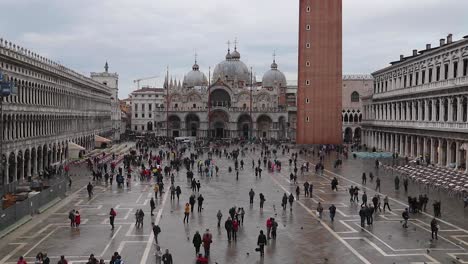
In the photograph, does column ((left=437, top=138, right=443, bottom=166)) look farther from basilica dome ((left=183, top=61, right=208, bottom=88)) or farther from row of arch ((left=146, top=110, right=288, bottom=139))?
basilica dome ((left=183, top=61, right=208, bottom=88))

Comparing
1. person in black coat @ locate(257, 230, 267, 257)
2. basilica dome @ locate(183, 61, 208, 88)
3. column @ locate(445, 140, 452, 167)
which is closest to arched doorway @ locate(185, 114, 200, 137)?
basilica dome @ locate(183, 61, 208, 88)

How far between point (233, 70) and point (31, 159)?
90.3m

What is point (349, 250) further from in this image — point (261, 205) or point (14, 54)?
point (14, 54)

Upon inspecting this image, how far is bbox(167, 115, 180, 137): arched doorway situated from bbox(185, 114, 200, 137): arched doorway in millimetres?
2016

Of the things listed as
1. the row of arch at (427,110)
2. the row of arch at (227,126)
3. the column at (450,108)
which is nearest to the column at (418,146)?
the row of arch at (427,110)

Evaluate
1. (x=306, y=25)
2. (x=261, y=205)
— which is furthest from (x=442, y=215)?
(x=306, y=25)

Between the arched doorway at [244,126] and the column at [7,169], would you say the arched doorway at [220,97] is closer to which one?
the arched doorway at [244,126]

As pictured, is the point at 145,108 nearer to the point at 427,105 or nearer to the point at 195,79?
the point at 195,79

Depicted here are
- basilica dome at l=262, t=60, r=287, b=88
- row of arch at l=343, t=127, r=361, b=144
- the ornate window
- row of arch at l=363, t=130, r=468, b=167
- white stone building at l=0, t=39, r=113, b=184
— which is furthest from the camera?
basilica dome at l=262, t=60, r=287, b=88

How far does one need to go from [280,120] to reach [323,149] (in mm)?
41171

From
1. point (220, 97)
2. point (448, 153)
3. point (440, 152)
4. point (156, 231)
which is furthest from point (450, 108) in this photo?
point (220, 97)

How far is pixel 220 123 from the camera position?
118812 mm

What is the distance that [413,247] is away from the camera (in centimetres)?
2148

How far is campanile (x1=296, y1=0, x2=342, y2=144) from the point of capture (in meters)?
78.9
